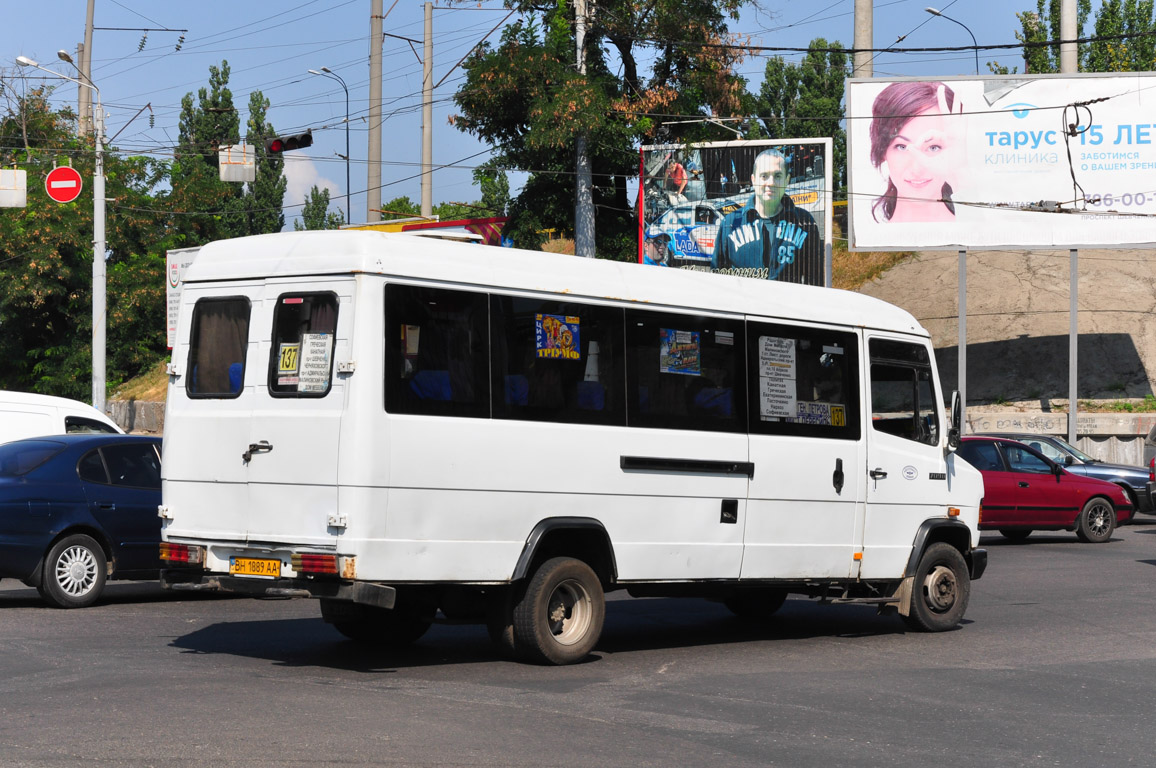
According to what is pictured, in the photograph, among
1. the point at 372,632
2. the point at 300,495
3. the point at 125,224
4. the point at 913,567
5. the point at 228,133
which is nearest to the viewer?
the point at 300,495

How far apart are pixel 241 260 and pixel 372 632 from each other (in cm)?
295

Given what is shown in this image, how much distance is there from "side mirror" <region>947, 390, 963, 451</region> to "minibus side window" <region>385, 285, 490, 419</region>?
4612 millimetres

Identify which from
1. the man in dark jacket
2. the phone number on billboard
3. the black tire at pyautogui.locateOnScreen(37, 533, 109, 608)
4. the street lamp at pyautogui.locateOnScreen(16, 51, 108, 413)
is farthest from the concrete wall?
the black tire at pyautogui.locateOnScreen(37, 533, 109, 608)

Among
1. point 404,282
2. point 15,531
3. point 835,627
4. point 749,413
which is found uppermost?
point 404,282

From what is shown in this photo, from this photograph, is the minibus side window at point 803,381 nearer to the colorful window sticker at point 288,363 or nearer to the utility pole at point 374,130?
the colorful window sticker at point 288,363

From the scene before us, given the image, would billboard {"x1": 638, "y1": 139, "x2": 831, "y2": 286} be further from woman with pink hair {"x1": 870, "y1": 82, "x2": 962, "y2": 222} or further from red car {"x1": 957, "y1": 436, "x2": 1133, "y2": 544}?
red car {"x1": 957, "y1": 436, "x2": 1133, "y2": 544}

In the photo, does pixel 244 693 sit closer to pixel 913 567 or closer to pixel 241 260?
pixel 241 260

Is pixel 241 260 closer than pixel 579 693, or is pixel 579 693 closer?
pixel 579 693

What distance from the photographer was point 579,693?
8.40 metres

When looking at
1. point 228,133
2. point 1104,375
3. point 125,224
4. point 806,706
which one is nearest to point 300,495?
point 806,706

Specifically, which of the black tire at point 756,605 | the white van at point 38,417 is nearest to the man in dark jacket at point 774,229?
the white van at point 38,417

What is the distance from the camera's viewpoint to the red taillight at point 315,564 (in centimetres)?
835

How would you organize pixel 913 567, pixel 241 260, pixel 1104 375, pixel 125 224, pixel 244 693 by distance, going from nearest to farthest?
pixel 244 693, pixel 241 260, pixel 913 567, pixel 1104 375, pixel 125 224

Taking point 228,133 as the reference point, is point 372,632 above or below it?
below
